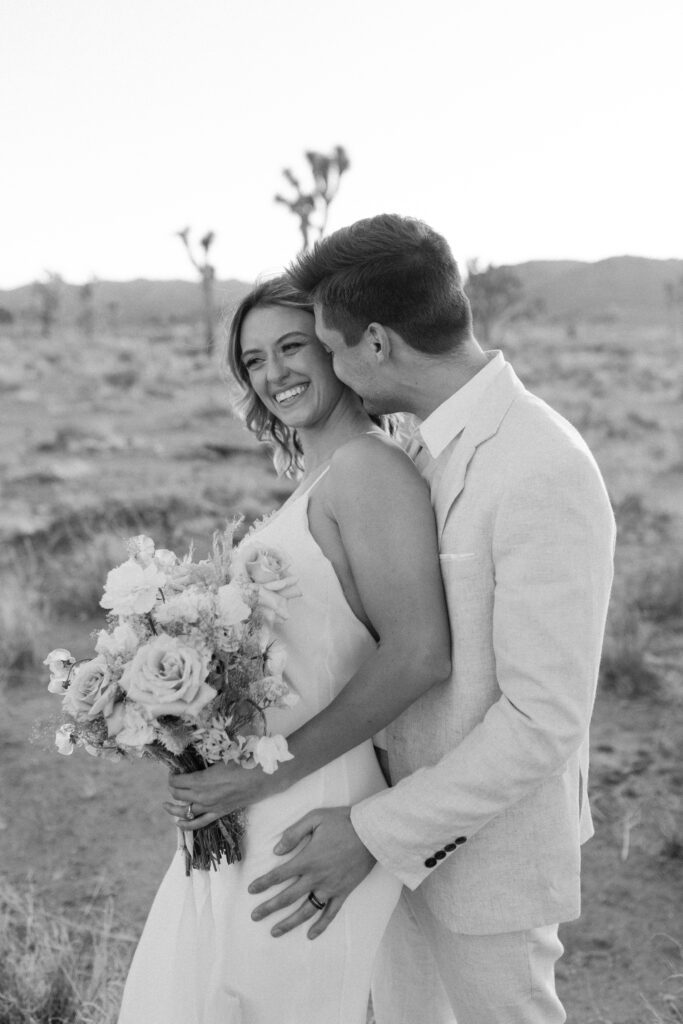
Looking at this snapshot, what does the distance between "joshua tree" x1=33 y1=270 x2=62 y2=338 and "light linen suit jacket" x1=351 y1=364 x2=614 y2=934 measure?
120ft

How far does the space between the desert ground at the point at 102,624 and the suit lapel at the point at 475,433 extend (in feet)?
3.51

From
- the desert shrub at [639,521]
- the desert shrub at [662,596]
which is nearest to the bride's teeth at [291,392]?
the desert shrub at [662,596]

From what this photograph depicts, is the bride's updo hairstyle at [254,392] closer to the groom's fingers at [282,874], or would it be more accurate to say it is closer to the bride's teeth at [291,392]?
the bride's teeth at [291,392]

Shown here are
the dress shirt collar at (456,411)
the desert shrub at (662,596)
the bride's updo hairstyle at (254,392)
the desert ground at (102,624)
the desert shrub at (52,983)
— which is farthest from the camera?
the desert shrub at (662,596)

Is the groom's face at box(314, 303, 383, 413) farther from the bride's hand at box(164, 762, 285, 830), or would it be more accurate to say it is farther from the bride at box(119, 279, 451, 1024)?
the bride's hand at box(164, 762, 285, 830)

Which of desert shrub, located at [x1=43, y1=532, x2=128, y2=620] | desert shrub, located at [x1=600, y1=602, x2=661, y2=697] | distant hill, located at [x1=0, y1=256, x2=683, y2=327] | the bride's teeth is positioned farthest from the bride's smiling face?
distant hill, located at [x1=0, y1=256, x2=683, y2=327]

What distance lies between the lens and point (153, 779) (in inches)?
229

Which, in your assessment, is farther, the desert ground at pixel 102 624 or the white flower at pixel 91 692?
the desert ground at pixel 102 624

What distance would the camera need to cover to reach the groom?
2.07m

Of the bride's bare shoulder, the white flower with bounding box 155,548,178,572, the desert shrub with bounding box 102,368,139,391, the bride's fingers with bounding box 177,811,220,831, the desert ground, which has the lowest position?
the desert ground

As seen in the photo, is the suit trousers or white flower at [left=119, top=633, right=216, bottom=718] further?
the suit trousers

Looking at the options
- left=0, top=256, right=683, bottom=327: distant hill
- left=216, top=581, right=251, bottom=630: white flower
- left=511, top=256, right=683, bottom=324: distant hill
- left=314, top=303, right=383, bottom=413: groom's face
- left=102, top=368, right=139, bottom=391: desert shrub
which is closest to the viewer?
left=216, top=581, right=251, bottom=630: white flower

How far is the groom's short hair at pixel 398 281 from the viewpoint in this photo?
2.30 m

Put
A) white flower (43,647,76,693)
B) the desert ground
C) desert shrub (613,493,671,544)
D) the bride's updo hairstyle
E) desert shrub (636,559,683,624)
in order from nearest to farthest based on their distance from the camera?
white flower (43,647,76,693) < the bride's updo hairstyle < the desert ground < desert shrub (636,559,683,624) < desert shrub (613,493,671,544)
